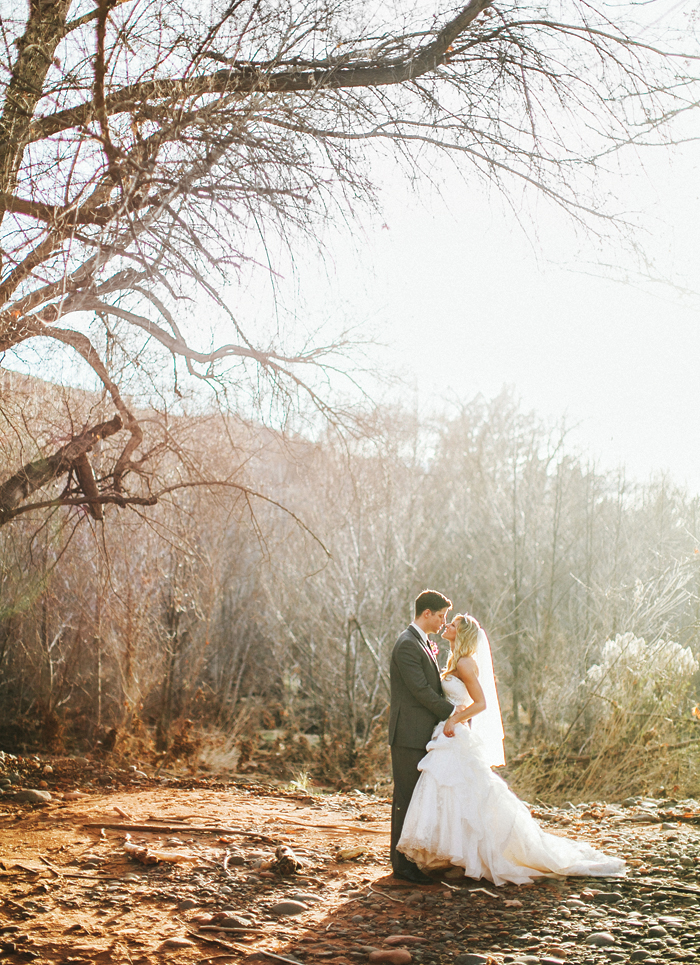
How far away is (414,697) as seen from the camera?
5.41 metres

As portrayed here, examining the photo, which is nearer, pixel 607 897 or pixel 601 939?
pixel 601 939

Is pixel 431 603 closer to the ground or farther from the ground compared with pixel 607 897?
farther from the ground

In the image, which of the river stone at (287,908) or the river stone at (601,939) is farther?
the river stone at (287,908)

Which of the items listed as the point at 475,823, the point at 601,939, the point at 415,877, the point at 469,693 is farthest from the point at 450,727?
the point at 601,939

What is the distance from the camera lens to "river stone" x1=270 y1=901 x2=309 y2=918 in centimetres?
448

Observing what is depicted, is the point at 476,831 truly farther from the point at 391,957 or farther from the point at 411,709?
the point at 391,957

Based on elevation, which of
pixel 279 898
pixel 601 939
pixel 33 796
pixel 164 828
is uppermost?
pixel 601 939

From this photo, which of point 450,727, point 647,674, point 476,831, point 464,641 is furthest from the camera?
point 647,674

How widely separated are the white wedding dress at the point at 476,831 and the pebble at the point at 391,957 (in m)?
1.23

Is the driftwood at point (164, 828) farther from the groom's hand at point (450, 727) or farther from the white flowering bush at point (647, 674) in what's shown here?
the white flowering bush at point (647, 674)

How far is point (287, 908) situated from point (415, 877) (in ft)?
3.22

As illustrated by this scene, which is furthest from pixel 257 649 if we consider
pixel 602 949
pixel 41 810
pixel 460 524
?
pixel 602 949

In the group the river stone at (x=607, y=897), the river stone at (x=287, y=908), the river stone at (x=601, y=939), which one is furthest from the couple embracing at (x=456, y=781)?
the river stone at (x=601, y=939)

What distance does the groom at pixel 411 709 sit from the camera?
5301 mm
